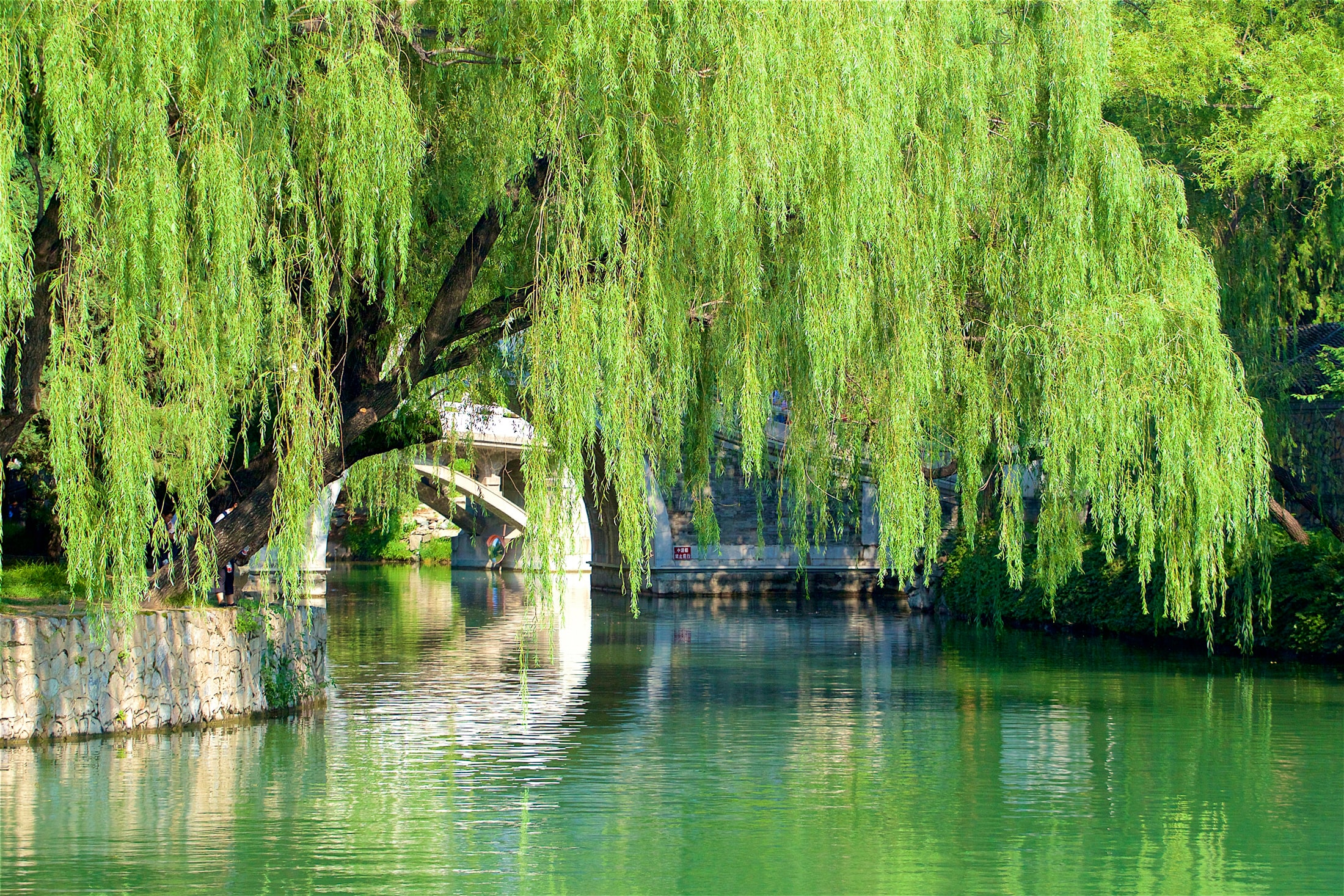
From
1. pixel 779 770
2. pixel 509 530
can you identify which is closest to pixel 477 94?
pixel 779 770

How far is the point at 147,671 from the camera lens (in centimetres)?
1212

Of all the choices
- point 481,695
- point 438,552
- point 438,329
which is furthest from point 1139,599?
point 438,552

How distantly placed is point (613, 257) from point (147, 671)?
5.22 metres

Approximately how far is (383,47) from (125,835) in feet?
16.8

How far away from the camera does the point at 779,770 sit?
36.0ft

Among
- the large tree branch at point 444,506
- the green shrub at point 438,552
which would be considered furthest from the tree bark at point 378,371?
the green shrub at point 438,552

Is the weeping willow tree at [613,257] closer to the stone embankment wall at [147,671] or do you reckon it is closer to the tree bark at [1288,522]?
the stone embankment wall at [147,671]

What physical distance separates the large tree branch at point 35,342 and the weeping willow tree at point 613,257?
37 mm

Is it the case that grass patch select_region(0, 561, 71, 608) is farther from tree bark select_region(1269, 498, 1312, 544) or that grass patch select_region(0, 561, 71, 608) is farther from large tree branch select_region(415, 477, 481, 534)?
large tree branch select_region(415, 477, 481, 534)

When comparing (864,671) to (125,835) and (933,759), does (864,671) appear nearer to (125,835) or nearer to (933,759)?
(933,759)

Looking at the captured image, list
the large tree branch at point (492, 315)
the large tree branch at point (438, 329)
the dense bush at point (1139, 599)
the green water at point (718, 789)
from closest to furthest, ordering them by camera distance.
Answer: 1. the green water at point (718, 789)
2. the large tree branch at point (438, 329)
3. the large tree branch at point (492, 315)
4. the dense bush at point (1139, 599)

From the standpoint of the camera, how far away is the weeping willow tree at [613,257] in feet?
31.2

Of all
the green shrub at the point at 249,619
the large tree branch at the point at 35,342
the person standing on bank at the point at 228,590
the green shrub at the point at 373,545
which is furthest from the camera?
the green shrub at the point at 373,545

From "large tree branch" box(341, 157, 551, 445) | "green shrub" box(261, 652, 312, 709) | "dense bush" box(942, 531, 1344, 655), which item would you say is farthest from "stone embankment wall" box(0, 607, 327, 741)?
"dense bush" box(942, 531, 1344, 655)
